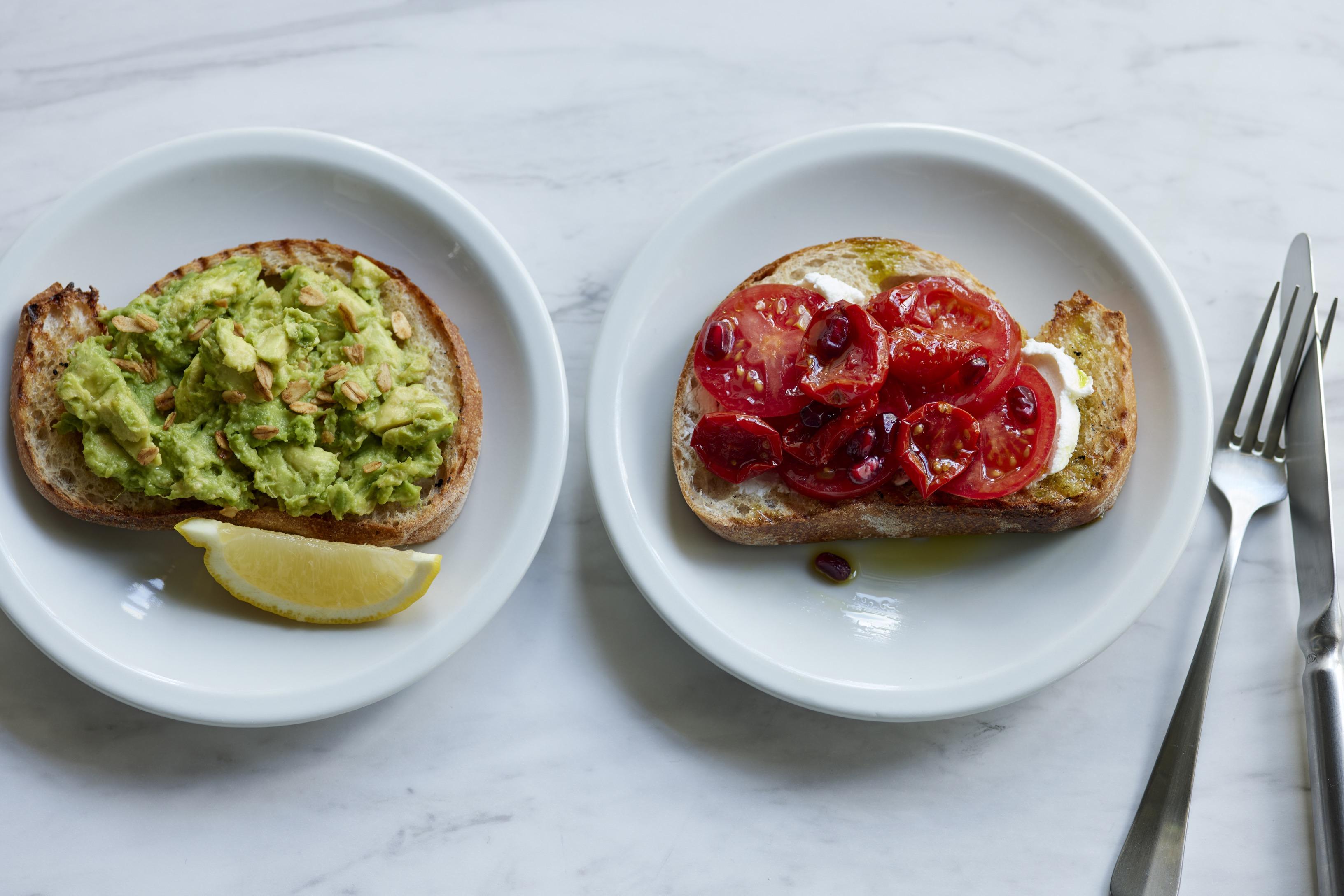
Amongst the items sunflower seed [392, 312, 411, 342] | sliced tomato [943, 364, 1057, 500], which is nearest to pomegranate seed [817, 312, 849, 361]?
sliced tomato [943, 364, 1057, 500]

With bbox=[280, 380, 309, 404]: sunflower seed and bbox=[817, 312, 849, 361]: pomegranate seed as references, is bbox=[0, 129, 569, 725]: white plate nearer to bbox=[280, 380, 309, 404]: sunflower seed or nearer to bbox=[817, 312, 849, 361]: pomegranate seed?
bbox=[280, 380, 309, 404]: sunflower seed

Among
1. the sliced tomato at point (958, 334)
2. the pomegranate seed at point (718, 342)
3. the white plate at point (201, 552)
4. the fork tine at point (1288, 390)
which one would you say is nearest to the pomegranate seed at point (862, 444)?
the sliced tomato at point (958, 334)

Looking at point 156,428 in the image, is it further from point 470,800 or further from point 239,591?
point 470,800

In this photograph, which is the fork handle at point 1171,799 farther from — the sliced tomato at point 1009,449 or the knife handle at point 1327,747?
the sliced tomato at point 1009,449

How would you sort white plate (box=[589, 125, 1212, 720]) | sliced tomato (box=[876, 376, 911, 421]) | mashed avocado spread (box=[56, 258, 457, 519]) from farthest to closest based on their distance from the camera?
white plate (box=[589, 125, 1212, 720]), sliced tomato (box=[876, 376, 911, 421]), mashed avocado spread (box=[56, 258, 457, 519])

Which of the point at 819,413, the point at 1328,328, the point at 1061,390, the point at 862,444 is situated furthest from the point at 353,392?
the point at 1328,328
